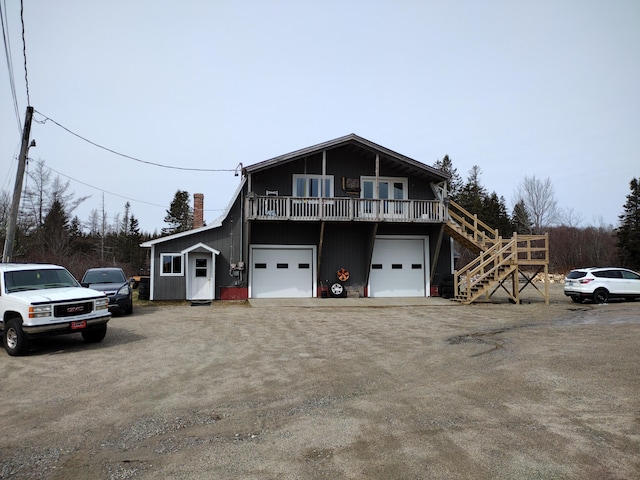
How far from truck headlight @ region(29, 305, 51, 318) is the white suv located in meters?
19.7

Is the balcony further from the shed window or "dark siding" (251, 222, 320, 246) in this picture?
the shed window

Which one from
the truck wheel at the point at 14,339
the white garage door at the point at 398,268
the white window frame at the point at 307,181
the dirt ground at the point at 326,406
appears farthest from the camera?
the white garage door at the point at 398,268

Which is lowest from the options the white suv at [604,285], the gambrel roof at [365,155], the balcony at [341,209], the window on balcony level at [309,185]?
the white suv at [604,285]

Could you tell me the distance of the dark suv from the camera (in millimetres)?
13828

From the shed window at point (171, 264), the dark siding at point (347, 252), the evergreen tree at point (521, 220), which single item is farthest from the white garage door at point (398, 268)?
the evergreen tree at point (521, 220)

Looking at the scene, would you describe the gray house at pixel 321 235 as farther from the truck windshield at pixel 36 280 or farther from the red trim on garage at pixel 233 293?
the truck windshield at pixel 36 280

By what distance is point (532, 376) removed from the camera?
6375mm

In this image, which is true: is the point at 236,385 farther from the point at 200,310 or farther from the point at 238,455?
the point at 200,310

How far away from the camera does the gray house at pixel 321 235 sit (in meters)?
18.6

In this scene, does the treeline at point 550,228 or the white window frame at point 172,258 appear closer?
the white window frame at point 172,258

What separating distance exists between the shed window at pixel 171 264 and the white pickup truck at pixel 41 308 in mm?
8805

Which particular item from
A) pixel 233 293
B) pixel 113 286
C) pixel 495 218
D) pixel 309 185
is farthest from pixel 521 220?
pixel 113 286

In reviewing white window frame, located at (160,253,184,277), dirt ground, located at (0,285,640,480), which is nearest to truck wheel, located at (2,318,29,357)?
dirt ground, located at (0,285,640,480)

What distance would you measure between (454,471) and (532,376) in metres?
3.61
